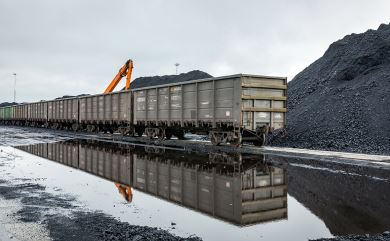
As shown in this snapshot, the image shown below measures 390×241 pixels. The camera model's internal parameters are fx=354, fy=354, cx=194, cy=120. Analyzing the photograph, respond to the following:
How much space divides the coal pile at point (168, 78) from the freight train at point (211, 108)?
5238cm

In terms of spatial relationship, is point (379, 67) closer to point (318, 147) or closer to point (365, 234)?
point (318, 147)

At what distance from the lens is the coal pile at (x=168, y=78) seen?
8144cm

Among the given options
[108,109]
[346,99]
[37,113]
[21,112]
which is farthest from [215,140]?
[21,112]

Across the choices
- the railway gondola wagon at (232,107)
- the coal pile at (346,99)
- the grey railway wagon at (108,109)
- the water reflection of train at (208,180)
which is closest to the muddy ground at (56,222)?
A: the water reflection of train at (208,180)

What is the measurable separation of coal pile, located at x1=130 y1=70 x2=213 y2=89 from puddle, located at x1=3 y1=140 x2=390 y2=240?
224 ft

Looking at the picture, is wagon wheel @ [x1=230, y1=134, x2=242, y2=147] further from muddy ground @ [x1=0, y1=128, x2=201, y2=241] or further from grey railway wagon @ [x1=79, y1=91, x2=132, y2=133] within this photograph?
grey railway wagon @ [x1=79, y1=91, x2=132, y2=133]

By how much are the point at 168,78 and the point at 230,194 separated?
81.1m

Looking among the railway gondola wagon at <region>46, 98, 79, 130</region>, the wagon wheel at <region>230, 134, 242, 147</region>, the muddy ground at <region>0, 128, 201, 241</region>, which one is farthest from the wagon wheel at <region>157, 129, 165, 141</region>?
the muddy ground at <region>0, 128, 201, 241</region>

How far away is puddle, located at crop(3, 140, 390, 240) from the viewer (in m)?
5.46

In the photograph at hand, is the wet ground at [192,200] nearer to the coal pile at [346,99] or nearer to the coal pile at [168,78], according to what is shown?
the coal pile at [346,99]

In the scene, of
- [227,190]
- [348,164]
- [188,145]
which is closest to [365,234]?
[227,190]

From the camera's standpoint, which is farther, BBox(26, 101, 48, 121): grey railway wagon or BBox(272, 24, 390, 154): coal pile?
BBox(26, 101, 48, 121): grey railway wagon

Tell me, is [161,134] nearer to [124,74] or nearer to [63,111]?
[124,74]

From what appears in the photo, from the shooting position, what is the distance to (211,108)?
18328 mm
